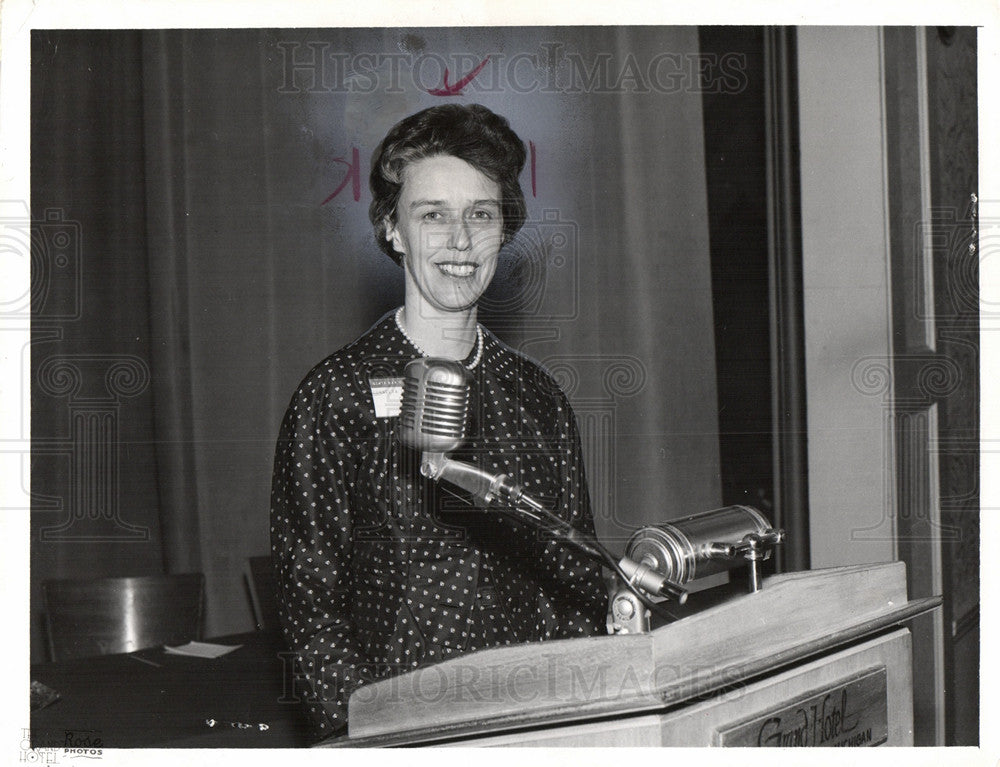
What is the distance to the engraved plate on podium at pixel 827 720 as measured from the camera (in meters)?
1.30

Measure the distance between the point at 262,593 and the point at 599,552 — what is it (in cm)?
127

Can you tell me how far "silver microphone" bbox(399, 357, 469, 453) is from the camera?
1.40 meters

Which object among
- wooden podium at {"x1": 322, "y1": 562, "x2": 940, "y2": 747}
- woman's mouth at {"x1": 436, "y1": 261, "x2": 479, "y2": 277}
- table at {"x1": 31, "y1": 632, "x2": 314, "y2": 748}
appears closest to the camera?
wooden podium at {"x1": 322, "y1": 562, "x2": 940, "y2": 747}

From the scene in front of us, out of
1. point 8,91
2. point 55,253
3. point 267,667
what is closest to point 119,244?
point 55,253

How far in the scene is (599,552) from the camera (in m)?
1.29

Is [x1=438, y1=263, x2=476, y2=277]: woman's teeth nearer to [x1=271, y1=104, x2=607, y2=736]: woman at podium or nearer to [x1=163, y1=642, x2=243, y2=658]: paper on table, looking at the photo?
[x1=271, y1=104, x2=607, y2=736]: woman at podium

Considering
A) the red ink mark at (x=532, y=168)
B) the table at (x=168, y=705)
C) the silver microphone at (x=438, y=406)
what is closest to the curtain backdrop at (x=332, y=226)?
the red ink mark at (x=532, y=168)

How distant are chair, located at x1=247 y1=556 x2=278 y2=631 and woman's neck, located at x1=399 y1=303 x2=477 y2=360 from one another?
0.71 meters

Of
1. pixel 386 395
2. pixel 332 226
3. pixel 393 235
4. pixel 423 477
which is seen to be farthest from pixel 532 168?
pixel 423 477

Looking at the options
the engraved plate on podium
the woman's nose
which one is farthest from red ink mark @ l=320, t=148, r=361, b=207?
the engraved plate on podium

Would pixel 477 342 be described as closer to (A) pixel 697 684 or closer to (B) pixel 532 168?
(B) pixel 532 168

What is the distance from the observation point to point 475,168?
1908mm

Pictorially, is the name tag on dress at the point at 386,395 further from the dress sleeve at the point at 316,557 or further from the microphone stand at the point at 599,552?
the microphone stand at the point at 599,552

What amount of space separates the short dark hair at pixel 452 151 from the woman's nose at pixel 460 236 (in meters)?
0.09
